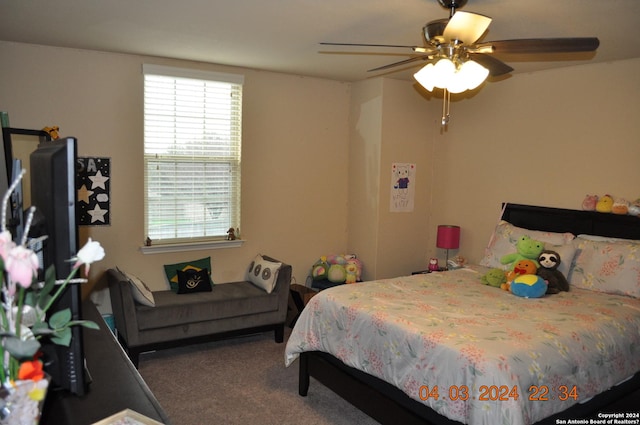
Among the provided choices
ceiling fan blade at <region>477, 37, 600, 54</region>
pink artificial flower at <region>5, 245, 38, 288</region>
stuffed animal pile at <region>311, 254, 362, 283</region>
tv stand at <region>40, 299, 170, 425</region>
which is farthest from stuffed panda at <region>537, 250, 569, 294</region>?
pink artificial flower at <region>5, 245, 38, 288</region>

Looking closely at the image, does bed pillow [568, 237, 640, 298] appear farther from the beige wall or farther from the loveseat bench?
the loveseat bench

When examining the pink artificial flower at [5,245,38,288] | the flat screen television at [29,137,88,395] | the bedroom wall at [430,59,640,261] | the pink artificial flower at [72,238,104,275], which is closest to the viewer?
the pink artificial flower at [5,245,38,288]

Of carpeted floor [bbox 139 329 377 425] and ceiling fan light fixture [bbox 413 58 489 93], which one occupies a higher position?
ceiling fan light fixture [bbox 413 58 489 93]

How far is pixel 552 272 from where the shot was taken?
3.68 meters

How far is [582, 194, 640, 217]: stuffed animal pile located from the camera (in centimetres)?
381

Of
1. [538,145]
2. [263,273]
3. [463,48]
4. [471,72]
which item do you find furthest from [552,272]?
[263,273]

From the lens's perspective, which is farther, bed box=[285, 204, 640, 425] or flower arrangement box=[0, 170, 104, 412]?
bed box=[285, 204, 640, 425]

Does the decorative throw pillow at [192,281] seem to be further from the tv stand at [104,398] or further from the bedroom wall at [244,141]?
the tv stand at [104,398]

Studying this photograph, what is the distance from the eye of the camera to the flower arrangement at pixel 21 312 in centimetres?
91

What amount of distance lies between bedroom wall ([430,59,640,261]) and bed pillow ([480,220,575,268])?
404 mm

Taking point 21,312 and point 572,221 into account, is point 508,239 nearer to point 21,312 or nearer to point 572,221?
point 572,221

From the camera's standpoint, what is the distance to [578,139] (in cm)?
427

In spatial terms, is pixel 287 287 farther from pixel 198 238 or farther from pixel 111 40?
pixel 111 40

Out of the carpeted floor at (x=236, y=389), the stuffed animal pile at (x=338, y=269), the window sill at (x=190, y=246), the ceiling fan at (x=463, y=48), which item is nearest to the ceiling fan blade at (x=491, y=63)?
the ceiling fan at (x=463, y=48)
